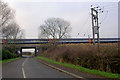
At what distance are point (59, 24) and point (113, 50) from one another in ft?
175

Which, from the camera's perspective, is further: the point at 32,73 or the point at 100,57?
the point at 32,73

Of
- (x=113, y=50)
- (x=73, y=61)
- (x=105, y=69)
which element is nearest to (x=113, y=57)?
(x=113, y=50)

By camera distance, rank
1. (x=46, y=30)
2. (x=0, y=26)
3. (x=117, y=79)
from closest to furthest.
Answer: (x=117, y=79) → (x=0, y=26) → (x=46, y=30)

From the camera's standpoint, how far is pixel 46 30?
6500 centimetres

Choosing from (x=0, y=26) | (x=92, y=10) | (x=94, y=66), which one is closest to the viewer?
(x=94, y=66)

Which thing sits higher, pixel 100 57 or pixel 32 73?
pixel 100 57

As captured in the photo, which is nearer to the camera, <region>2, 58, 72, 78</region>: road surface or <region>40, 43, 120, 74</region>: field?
<region>40, 43, 120, 74</region>: field

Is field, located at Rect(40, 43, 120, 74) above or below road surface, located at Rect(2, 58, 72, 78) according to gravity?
above

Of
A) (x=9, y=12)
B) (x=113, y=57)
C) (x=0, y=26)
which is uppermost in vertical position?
(x=9, y=12)

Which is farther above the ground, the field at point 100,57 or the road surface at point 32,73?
the field at point 100,57

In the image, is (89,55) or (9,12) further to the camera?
(9,12)

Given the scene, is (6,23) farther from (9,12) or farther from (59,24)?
(59,24)

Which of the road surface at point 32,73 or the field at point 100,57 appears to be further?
the road surface at point 32,73

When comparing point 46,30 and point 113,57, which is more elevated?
point 46,30
